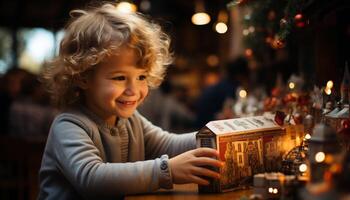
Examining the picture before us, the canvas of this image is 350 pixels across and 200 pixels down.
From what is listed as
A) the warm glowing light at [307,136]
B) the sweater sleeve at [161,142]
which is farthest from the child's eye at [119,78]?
the warm glowing light at [307,136]

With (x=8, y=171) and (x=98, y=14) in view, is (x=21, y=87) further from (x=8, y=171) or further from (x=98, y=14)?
(x=98, y=14)

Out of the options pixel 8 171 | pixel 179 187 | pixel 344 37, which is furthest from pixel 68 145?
pixel 8 171

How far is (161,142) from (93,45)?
0.45 metres

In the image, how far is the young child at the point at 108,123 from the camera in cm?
142

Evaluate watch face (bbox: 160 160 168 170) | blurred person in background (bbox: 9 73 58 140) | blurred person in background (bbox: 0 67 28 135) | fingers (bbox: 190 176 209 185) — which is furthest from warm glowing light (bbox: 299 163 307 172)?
blurred person in background (bbox: 0 67 28 135)

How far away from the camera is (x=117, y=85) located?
1.63 m

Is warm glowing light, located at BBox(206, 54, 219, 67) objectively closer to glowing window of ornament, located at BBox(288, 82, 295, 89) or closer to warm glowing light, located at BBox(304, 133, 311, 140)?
glowing window of ornament, located at BBox(288, 82, 295, 89)

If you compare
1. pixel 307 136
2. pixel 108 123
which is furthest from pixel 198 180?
pixel 108 123

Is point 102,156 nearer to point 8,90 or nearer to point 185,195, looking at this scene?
point 185,195

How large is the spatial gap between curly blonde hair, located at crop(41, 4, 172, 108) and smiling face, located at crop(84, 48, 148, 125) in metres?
0.03

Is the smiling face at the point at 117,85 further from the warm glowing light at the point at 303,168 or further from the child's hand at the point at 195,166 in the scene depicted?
the warm glowing light at the point at 303,168

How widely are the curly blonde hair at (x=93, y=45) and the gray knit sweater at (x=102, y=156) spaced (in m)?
0.13

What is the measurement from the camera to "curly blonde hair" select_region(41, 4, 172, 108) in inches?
65.1

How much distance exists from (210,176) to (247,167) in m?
0.14
